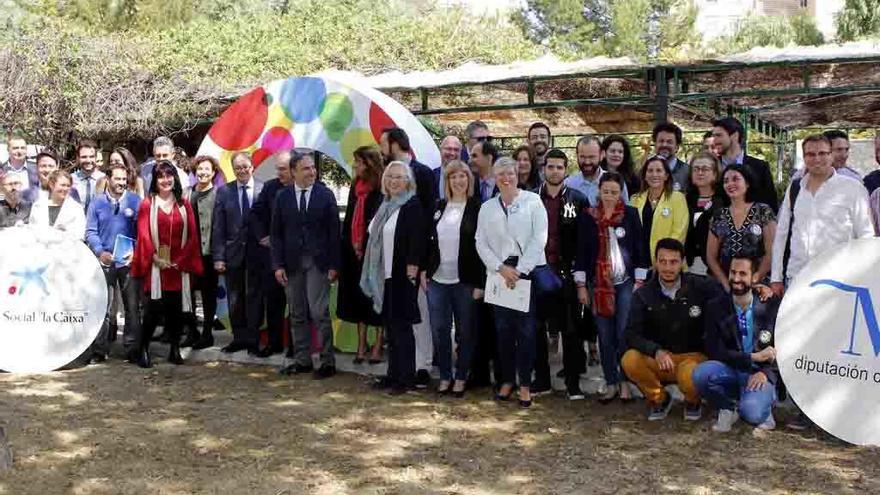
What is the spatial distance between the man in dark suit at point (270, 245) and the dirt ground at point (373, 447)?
100 centimetres

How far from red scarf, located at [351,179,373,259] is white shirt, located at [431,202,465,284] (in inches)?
29.4

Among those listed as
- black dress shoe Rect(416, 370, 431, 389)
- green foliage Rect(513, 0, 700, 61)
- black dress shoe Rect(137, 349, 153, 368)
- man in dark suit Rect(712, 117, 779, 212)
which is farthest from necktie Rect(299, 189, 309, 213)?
green foliage Rect(513, 0, 700, 61)

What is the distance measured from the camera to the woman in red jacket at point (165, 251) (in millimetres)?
7926

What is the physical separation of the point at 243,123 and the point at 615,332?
3.98 m

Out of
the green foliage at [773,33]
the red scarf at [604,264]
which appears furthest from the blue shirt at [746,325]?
the green foliage at [773,33]

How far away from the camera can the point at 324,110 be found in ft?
27.5

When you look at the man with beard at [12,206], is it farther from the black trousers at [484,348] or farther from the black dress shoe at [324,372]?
the black trousers at [484,348]

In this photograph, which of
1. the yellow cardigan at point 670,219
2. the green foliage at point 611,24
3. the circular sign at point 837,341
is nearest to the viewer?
the circular sign at point 837,341

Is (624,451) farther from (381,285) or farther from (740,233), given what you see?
(381,285)

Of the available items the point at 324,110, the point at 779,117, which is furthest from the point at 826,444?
the point at 779,117

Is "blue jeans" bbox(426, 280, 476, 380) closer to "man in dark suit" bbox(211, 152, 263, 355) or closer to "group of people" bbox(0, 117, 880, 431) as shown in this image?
"group of people" bbox(0, 117, 880, 431)

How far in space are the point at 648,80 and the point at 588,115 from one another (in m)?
3.52

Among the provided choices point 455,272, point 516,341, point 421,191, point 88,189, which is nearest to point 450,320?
point 455,272

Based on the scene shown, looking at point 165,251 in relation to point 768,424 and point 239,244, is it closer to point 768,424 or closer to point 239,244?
point 239,244
